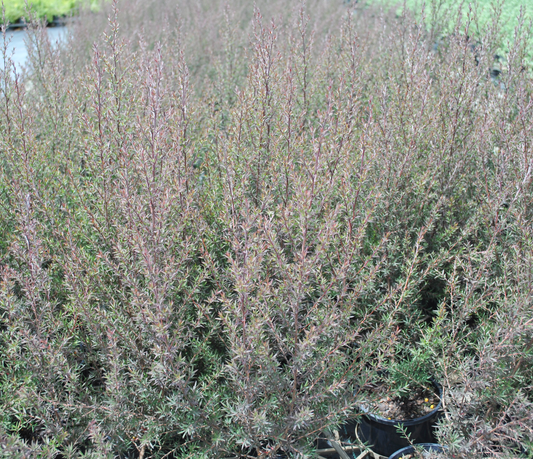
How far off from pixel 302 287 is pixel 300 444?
0.73m

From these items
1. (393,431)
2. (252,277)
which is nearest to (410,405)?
(393,431)

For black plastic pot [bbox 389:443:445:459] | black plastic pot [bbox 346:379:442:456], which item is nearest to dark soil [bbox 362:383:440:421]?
black plastic pot [bbox 346:379:442:456]

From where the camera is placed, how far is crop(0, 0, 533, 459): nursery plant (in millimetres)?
1837

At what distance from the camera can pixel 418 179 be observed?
2.61 metres

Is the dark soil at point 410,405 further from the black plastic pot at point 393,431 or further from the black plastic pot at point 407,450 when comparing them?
the black plastic pot at point 407,450

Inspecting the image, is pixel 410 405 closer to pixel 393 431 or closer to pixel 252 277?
pixel 393 431

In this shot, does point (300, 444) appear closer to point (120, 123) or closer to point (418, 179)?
point (418, 179)

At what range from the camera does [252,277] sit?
5.65 ft

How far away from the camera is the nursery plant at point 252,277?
184 centimetres

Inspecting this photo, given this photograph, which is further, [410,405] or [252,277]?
[410,405]

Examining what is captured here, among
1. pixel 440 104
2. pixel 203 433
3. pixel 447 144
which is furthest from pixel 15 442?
pixel 440 104

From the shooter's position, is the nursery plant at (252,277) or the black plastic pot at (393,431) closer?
the nursery plant at (252,277)

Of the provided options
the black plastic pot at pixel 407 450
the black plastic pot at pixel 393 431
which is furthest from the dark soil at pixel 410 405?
the black plastic pot at pixel 407 450

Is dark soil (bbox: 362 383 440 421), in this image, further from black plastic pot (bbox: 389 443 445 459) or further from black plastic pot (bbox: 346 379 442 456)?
black plastic pot (bbox: 389 443 445 459)
